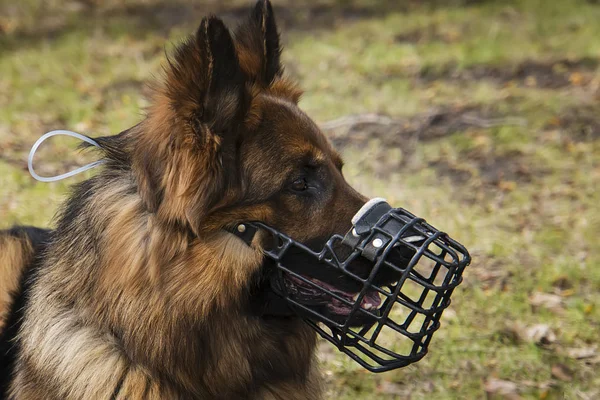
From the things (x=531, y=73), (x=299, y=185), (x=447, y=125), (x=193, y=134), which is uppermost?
(x=193, y=134)

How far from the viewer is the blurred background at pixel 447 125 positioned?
4.47 metres

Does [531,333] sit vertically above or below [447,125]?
below

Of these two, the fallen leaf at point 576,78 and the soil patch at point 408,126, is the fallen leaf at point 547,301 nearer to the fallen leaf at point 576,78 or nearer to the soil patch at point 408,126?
the soil patch at point 408,126

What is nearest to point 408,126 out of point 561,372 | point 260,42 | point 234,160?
point 561,372

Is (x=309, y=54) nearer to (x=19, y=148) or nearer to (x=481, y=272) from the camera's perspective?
(x=19, y=148)

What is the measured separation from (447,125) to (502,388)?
175 inches

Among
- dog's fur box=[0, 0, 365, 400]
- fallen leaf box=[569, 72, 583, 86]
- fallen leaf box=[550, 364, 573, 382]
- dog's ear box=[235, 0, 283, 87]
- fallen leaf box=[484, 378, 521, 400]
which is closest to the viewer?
dog's fur box=[0, 0, 365, 400]

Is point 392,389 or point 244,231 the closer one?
point 244,231

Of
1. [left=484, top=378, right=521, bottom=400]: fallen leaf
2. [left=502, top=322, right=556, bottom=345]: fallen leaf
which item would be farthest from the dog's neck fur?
[left=502, top=322, right=556, bottom=345]: fallen leaf

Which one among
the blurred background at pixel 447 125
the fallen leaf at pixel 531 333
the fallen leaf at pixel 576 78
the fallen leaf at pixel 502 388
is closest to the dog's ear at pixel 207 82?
the blurred background at pixel 447 125

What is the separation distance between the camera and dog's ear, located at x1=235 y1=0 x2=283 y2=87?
3049 millimetres

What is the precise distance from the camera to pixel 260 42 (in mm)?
3125

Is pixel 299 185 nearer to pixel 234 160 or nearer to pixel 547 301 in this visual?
pixel 234 160

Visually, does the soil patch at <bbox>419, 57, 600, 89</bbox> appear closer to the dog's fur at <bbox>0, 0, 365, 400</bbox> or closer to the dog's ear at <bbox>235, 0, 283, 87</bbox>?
the dog's ear at <bbox>235, 0, 283, 87</bbox>
